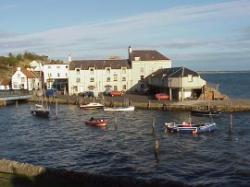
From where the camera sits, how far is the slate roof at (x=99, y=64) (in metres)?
127

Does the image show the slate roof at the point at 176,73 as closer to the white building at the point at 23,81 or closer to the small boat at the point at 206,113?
the small boat at the point at 206,113

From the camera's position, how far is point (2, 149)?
61.0 m

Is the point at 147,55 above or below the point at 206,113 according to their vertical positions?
above

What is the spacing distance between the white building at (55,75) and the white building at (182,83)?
40.4 m

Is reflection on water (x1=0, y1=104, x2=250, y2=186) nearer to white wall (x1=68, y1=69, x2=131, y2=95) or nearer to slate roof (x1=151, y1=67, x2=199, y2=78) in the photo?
slate roof (x1=151, y1=67, x2=199, y2=78)

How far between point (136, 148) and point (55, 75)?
87.5 meters

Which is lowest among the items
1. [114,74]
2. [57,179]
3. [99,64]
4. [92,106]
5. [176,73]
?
[57,179]

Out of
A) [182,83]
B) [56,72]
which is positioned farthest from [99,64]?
Answer: [182,83]

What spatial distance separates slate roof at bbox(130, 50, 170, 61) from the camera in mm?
126750

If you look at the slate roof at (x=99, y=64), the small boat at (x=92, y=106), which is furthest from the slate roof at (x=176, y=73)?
the small boat at (x=92, y=106)

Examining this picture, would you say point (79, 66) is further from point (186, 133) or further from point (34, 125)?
point (186, 133)

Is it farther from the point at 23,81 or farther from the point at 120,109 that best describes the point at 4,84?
the point at 120,109

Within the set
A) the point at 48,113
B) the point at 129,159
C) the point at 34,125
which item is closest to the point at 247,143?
the point at 129,159

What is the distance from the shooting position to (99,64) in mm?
128125
